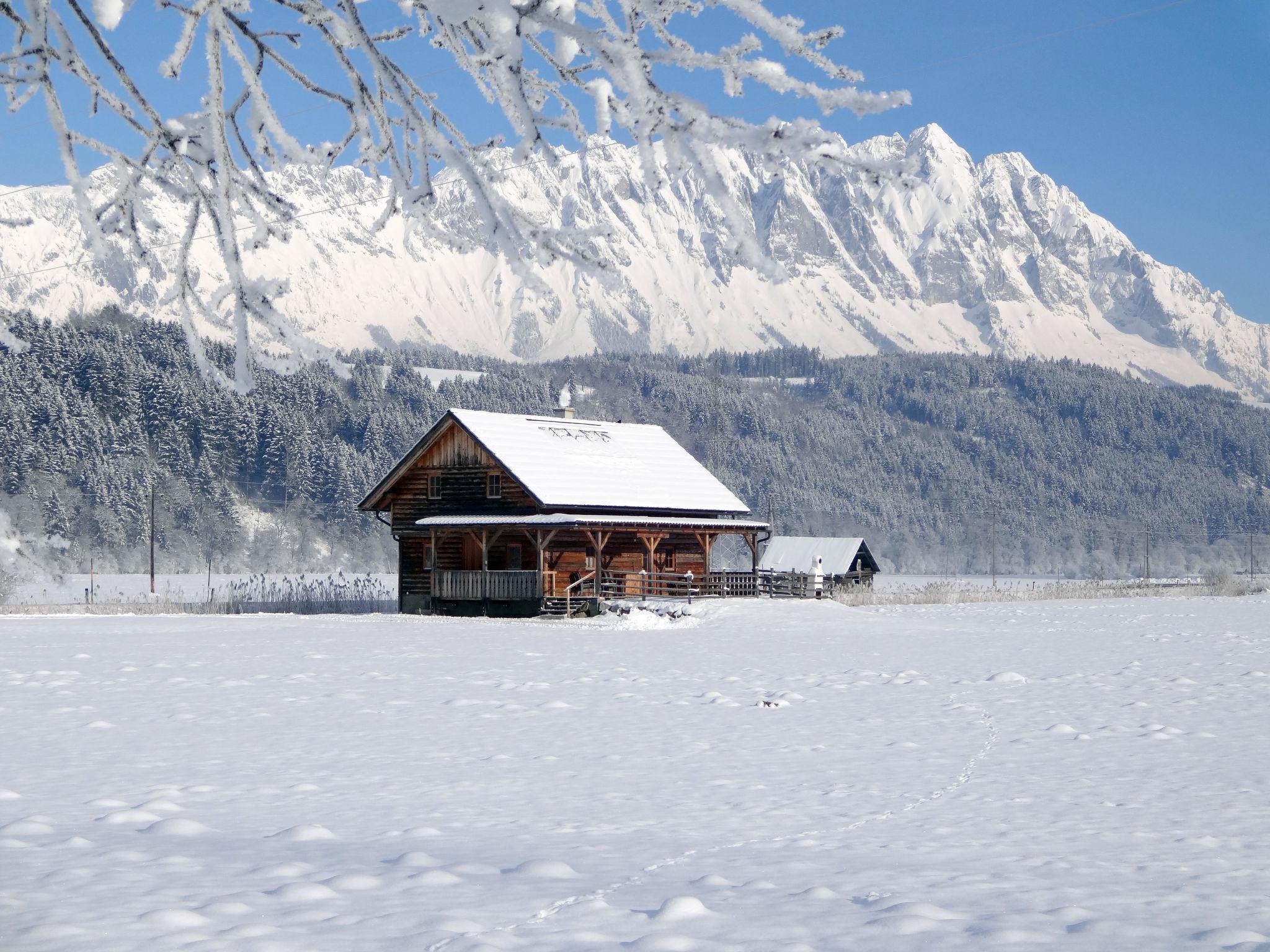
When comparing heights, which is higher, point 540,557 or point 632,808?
point 540,557

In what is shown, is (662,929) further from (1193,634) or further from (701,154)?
(1193,634)

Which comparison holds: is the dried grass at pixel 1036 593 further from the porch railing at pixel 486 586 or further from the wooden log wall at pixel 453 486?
the wooden log wall at pixel 453 486

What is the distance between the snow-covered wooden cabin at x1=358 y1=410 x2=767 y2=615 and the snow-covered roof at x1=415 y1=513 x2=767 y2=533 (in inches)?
2.1

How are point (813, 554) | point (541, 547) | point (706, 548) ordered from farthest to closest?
1. point (813, 554)
2. point (706, 548)
3. point (541, 547)

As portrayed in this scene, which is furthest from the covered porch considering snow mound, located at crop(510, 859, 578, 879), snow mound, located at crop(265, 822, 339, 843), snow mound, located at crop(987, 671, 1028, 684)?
snow mound, located at crop(510, 859, 578, 879)

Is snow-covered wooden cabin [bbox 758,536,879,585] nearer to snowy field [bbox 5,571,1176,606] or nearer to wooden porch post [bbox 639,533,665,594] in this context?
snowy field [bbox 5,571,1176,606]

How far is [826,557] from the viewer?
211 ft

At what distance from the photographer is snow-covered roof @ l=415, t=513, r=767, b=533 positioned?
39344mm

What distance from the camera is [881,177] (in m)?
3.98

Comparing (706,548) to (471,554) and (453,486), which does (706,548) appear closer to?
(471,554)

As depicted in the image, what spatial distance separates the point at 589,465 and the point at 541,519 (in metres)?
4.77

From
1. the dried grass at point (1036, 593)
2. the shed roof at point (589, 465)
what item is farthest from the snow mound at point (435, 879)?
the dried grass at point (1036, 593)

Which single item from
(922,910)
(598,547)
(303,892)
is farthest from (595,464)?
(922,910)

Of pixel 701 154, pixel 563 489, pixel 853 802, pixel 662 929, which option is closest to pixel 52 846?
pixel 662 929
